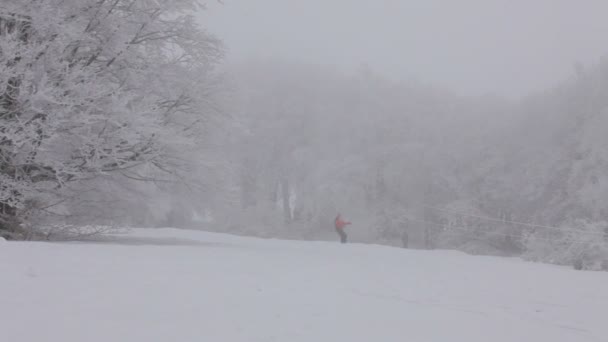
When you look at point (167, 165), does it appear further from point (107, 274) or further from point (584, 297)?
point (584, 297)

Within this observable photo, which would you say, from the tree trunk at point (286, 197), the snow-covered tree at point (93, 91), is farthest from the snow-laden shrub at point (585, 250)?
the tree trunk at point (286, 197)

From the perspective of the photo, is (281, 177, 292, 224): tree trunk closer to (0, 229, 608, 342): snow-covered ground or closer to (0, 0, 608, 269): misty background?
(0, 0, 608, 269): misty background

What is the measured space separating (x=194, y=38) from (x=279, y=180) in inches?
1164

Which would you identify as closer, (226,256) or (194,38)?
(226,256)

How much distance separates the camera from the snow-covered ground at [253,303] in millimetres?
3650

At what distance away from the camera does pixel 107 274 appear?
4871mm

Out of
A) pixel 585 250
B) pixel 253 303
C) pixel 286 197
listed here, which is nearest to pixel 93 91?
pixel 253 303

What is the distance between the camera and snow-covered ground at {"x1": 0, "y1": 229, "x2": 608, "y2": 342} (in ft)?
12.0

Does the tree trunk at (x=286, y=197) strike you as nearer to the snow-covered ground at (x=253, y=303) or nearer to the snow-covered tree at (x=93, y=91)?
Result: the snow-covered tree at (x=93, y=91)

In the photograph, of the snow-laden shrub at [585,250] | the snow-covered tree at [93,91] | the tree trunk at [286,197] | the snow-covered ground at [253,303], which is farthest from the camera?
the tree trunk at [286,197]

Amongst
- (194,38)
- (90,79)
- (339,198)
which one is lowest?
(339,198)

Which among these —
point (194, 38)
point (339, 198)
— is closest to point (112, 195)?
point (194, 38)

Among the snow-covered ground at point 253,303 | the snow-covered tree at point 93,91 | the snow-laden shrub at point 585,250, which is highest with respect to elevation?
the snow-covered tree at point 93,91

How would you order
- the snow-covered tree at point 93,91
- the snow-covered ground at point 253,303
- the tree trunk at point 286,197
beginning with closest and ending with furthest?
the snow-covered ground at point 253,303 < the snow-covered tree at point 93,91 < the tree trunk at point 286,197
